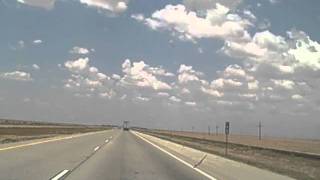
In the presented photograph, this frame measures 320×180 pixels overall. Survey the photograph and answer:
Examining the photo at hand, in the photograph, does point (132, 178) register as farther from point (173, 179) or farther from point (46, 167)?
point (46, 167)

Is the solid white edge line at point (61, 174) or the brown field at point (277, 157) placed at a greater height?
the brown field at point (277, 157)

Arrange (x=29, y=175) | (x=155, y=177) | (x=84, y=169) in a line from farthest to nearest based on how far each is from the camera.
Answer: (x=84, y=169), (x=155, y=177), (x=29, y=175)

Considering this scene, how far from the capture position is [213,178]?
1973 cm

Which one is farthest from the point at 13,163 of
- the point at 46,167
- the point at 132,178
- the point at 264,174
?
the point at 264,174

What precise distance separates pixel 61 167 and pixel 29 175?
3961mm

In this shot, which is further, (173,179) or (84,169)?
(84,169)

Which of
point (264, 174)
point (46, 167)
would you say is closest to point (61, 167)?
point (46, 167)

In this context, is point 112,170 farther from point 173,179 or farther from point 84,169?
point 173,179

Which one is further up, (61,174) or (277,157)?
(277,157)

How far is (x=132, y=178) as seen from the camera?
18375 millimetres

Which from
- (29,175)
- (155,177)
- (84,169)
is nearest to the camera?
(29,175)

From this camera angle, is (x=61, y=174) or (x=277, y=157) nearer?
(x=61, y=174)

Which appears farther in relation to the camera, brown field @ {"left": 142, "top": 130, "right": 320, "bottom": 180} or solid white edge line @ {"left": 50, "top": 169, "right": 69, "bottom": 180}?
brown field @ {"left": 142, "top": 130, "right": 320, "bottom": 180}

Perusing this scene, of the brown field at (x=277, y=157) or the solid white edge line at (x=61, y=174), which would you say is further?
the brown field at (x=277, y=157)
